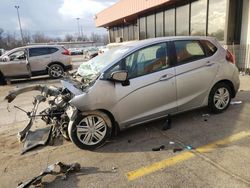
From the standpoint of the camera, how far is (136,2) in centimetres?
1750

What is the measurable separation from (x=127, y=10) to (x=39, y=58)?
972cm

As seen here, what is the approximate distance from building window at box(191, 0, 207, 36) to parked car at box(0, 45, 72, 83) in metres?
6.96

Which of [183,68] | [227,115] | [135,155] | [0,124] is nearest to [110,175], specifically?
[135,155]

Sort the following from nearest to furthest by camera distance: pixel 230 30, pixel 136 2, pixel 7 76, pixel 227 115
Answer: pixel 227 115 → pixel 230 30 → pixel 7 76 → pixel 136 2

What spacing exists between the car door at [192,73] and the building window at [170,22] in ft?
31.2

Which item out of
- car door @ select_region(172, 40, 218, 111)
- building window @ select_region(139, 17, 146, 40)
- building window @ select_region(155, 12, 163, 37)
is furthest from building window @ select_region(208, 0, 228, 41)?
building window @ select_region(139, 17, 146, 40)

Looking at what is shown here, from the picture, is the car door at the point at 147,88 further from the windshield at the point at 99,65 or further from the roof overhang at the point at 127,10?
the roof overhang at the point at 127,10

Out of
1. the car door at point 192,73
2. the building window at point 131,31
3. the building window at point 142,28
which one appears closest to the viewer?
the car door at point 192,73

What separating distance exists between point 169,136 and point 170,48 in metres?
1.69

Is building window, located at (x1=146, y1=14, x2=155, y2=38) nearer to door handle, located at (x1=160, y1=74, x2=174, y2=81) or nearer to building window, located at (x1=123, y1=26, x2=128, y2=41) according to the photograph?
building window, located at (x1=123, y1=26, x2=128, y2=41)

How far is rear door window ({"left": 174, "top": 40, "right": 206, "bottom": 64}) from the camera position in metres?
4.71

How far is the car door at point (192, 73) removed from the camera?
15.4 feet

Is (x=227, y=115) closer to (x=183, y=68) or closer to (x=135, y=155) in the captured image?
(x=183, y=68)

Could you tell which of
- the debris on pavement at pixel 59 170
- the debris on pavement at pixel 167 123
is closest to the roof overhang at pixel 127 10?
the debris on pavement at pixel 167 123
